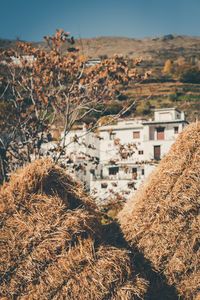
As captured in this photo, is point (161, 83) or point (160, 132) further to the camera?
point (161, 83)

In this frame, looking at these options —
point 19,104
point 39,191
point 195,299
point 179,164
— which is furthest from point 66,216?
point 19,104

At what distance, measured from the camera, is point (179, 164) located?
4164 millimetres

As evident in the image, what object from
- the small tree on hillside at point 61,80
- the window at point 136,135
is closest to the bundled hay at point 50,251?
the small tree on hillside at point 61,80

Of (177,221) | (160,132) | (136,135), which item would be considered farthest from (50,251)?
(136,135)

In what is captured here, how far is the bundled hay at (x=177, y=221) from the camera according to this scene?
4.01m

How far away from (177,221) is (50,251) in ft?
6.04

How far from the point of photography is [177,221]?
408cm

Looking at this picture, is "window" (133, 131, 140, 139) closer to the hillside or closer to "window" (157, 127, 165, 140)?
"window" (157, 127, 165, 140)

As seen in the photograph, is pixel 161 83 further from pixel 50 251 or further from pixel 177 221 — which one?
pixel 50 251

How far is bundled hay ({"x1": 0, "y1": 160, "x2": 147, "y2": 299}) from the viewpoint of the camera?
3.26 m

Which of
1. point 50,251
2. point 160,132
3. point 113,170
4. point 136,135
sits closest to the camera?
point 50,251

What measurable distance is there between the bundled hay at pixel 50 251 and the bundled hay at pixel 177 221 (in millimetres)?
708

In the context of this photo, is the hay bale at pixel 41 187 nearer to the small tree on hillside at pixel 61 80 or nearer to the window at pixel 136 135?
the small tree on hillside at pixel 61 80

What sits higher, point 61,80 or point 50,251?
point 61,80
